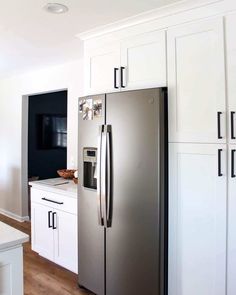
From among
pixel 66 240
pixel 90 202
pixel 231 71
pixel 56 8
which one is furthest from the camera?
pixel 66 240

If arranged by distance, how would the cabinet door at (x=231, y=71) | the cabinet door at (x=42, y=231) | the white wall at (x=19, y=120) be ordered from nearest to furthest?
the cabinet door at (x=231, y=71), the cabinet door at (x=42, y=231), the white wall at (x=19, y=120)

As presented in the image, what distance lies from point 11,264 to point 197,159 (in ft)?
4.33

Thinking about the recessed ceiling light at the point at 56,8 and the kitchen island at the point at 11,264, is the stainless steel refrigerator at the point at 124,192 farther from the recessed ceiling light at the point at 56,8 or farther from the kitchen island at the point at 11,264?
the kitchen island at the point at 11,264

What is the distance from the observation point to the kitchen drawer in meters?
2.93

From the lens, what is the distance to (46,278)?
3.02 meters

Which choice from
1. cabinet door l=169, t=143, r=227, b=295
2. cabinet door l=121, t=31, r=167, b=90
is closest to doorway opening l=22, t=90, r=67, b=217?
cabinet door l=121, t=31, r=167, b=90

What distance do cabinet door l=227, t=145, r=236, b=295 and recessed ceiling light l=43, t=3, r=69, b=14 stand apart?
4.96 ft

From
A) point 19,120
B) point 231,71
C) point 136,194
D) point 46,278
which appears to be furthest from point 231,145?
point 19,120

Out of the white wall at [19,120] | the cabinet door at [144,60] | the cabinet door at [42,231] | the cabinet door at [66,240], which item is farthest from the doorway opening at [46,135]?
the cabinet door at [144,60]

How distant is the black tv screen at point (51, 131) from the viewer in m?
6.02

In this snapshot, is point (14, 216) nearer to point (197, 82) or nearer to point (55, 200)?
point (55, 200)

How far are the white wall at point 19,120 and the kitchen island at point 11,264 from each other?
98.3 inches

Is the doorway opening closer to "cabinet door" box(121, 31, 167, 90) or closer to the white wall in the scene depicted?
the white wall

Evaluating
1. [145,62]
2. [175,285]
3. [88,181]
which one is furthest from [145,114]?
[175,285]
